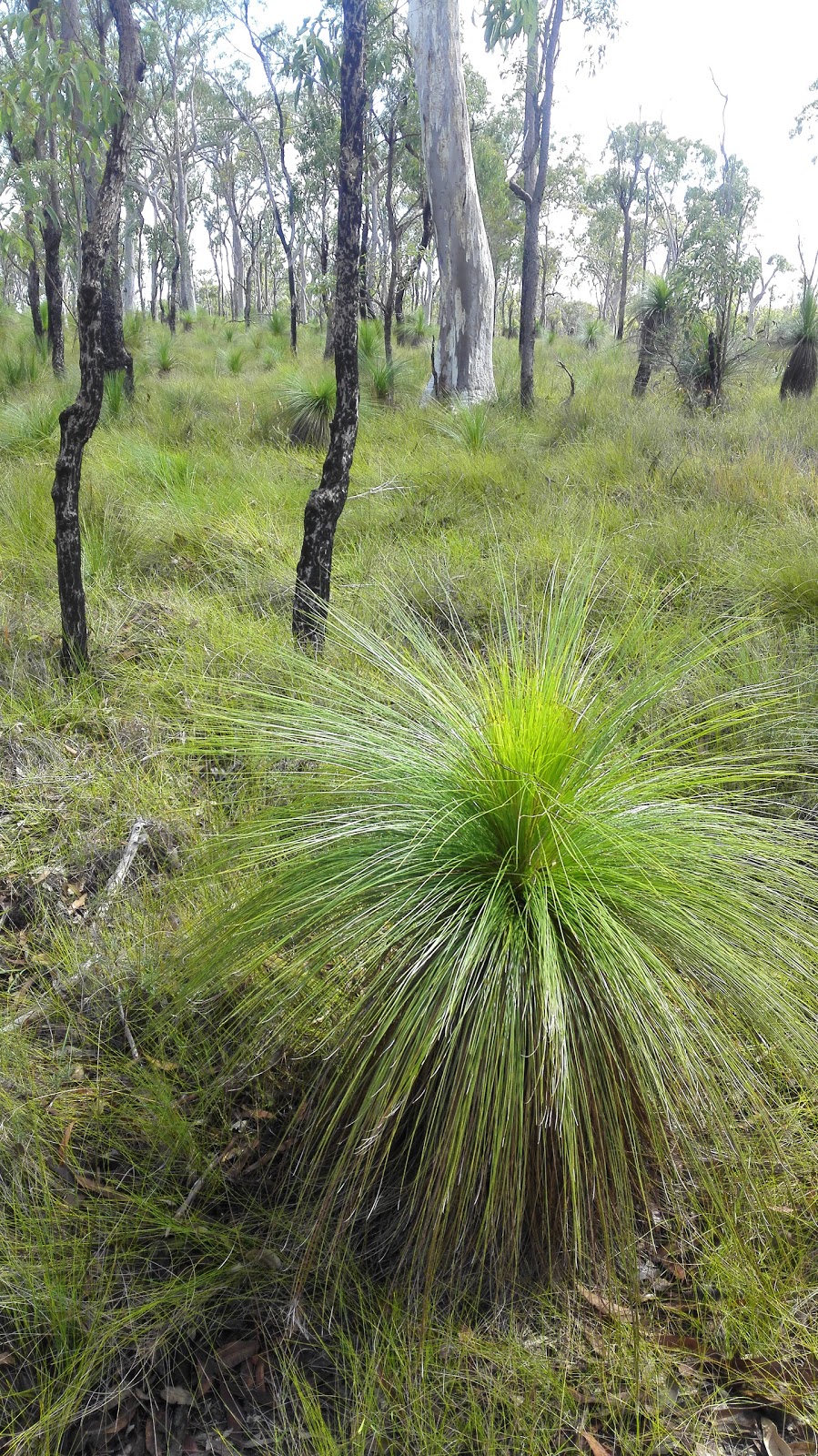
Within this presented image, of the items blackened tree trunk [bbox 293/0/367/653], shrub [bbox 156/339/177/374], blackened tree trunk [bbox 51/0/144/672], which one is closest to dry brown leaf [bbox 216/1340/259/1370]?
blackened tree trunk [bbox 293/0/367/653]

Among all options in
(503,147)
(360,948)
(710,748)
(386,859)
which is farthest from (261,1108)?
(503,147)

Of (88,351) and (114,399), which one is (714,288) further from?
(88,351)

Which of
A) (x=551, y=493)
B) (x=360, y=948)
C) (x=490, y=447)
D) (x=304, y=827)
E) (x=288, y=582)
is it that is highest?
(x=490, y=447)

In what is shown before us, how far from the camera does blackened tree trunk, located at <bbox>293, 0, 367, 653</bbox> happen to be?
3.31m

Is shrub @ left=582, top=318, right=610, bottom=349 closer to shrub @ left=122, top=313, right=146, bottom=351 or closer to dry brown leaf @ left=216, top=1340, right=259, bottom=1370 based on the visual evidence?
shrub @ left=122, top=313, right=146, bottom=351

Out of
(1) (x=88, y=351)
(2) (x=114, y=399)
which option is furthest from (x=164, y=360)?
(1) (x=88, y=351)

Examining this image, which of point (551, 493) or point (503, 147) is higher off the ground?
point (503, 147)

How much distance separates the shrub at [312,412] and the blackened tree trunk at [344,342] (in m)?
4.30

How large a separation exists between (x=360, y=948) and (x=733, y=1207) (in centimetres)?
89

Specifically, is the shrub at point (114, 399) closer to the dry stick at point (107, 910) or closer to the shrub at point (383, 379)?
the shrub at point (383, 379)

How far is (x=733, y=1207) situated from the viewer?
167 centimetres

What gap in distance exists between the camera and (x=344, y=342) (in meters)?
3.63

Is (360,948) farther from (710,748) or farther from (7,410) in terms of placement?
(7,410)

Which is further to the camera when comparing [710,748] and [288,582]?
[288,582]
